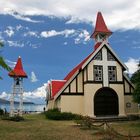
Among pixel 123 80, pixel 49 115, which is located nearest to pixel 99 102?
pixel 123 80

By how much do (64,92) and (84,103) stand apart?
2812 mm

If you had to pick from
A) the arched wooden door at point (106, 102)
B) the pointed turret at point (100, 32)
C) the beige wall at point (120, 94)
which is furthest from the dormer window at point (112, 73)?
the pointed turret at point (100, 32)

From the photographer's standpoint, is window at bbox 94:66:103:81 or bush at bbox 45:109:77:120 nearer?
bush at bbox 45:109:77:120

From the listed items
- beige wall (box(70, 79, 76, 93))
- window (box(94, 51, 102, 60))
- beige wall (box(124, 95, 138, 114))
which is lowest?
beige wall (box(124, 95, 138, 114))

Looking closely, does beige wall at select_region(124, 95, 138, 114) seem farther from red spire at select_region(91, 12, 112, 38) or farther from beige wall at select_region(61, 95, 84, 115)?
red spire at select_region(91, 12, 112, 38)

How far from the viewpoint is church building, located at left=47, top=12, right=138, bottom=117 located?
34500 millimetres

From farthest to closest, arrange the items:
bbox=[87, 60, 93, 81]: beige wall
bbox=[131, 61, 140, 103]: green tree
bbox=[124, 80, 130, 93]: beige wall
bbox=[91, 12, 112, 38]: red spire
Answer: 1. bbox=[91, 12, 112, 38]: red spire
2. bbox=[124, 80, 130, 93]: beige wall
3. bbox=[87, 60, 93, 81]: beige wall
4. bbox=[131, 61, 140, 103]: green tree

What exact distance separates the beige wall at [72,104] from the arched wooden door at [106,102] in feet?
6.36

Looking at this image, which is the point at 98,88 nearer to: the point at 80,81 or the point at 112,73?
the point at 80,81

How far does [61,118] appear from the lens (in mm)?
32031

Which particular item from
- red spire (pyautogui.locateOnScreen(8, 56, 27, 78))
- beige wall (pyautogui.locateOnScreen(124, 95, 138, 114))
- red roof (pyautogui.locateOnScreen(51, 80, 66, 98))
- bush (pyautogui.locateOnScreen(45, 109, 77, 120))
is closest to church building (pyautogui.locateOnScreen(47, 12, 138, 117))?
beige wall (pyautogui.locateOnScreen(124, 95, 138, 114))

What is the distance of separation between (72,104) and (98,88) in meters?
3.78

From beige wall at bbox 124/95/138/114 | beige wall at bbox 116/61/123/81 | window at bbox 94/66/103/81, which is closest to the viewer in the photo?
window at bbox 94/66/103/81

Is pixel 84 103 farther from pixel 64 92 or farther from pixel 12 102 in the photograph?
pixel 12 102
